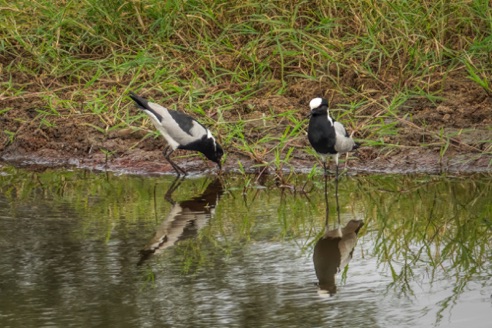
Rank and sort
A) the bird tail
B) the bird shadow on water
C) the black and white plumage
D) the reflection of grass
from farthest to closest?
the bird tail, the black and white plumage, the reflection of grass, the bird shadow on water

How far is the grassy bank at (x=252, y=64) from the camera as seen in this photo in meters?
10.5

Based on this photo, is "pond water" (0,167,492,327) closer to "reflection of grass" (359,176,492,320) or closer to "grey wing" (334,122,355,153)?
"reflection of grass" (359,176,492,320)

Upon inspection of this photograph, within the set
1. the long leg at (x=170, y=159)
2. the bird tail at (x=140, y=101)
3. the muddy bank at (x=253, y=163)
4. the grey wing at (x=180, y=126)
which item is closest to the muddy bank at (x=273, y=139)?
the muddy bank at (x=253, y=163)

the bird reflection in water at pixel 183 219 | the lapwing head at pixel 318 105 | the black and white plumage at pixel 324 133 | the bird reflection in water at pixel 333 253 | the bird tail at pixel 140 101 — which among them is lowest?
the bird reflection in water at pixel 333 253

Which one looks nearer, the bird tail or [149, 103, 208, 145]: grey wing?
[149, 103, 208, 145]: grey wing

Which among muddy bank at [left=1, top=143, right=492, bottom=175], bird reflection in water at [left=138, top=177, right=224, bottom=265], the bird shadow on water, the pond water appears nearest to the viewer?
the pond water

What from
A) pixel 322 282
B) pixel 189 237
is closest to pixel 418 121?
pixel 189 237

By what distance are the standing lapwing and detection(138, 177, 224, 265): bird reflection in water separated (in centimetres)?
34

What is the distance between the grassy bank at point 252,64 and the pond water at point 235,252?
39.2 inches

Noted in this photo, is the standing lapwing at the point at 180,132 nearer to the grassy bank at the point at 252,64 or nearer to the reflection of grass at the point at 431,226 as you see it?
the grassy bank at the point at 252,64

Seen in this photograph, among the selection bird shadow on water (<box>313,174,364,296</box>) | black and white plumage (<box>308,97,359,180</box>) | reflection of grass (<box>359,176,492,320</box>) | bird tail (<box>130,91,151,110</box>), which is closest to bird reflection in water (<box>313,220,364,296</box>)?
bird shadow on water (<box>313,174,364,296</box>)

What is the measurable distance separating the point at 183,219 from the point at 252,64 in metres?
3.57

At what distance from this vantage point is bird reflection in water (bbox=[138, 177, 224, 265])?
24.5ft

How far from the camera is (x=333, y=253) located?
7.23 metres
